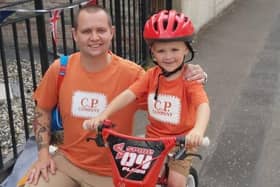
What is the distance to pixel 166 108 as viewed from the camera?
114 inches

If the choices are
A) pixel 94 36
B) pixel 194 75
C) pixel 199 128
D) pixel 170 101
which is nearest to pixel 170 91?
pixel 170 101

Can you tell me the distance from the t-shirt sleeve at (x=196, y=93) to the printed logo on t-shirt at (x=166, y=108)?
8 cm

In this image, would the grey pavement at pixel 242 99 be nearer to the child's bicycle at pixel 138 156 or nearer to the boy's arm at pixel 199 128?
the boy's arm at pixel 199 128

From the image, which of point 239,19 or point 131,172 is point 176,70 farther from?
point 239,19

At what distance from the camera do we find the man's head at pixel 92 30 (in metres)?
2.89

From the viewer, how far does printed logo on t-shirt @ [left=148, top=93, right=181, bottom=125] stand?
2896 millimetres

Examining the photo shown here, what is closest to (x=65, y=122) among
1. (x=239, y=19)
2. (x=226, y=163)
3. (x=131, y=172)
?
(x=131, y=172)

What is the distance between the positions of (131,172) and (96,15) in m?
0.92

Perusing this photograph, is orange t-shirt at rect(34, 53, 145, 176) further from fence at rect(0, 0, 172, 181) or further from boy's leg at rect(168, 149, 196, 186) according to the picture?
fence at rect(0, 0, 172, 181)

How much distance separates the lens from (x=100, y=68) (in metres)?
3.03

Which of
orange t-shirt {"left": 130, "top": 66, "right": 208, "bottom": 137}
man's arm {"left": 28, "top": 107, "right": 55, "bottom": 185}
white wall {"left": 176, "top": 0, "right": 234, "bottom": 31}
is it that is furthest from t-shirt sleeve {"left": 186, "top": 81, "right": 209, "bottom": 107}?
white wall {"left": 176, "top": 0, "right": 234, "bottom": 31}

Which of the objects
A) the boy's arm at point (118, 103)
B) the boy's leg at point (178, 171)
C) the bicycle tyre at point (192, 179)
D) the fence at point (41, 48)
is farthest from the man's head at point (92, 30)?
the fence at point (41, 48)

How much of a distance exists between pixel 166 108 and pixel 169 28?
17.4 inches

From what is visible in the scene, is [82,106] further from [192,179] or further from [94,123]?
[192,179]
